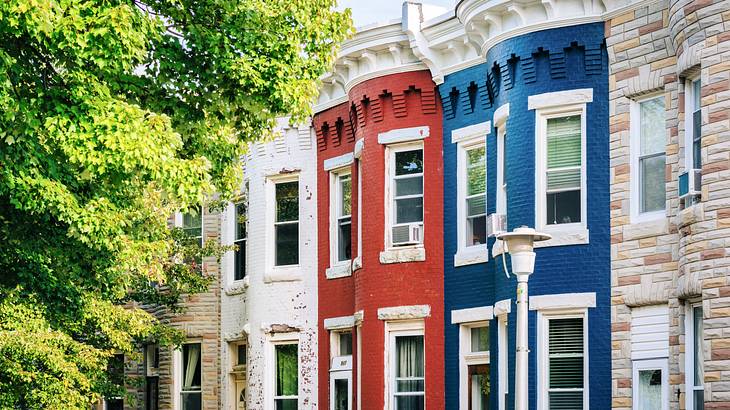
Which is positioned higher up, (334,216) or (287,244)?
(334,216)

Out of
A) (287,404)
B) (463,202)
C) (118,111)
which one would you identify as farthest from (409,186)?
(118,111)

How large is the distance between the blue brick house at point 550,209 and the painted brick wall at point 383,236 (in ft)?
3.66

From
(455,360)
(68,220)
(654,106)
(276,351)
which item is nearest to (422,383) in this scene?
(455,360)

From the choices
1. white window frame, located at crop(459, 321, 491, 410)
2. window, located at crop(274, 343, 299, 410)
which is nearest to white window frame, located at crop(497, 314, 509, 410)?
white window frame, located at crop(459, 321, 491, 410)

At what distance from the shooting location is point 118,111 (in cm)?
1805

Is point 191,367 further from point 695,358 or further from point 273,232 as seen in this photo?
point 695,358

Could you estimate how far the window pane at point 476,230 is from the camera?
2603cm

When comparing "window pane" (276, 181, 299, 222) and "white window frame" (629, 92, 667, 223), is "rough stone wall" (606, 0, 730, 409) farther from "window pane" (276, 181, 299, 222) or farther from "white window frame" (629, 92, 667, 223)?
"window pane" (276, 181, 299, 222)

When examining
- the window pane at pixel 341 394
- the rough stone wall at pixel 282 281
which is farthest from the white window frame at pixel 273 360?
the window pane at pixel 341 394

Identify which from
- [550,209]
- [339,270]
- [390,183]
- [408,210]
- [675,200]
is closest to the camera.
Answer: [675,200]

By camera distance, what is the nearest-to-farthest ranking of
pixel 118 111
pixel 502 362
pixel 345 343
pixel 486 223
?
pixel 118 111 → pixel 502 362 → pixel 486 223 → pixel 345 343

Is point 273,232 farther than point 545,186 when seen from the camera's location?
Yes

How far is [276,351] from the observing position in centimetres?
3180

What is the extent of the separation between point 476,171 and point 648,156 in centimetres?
463
